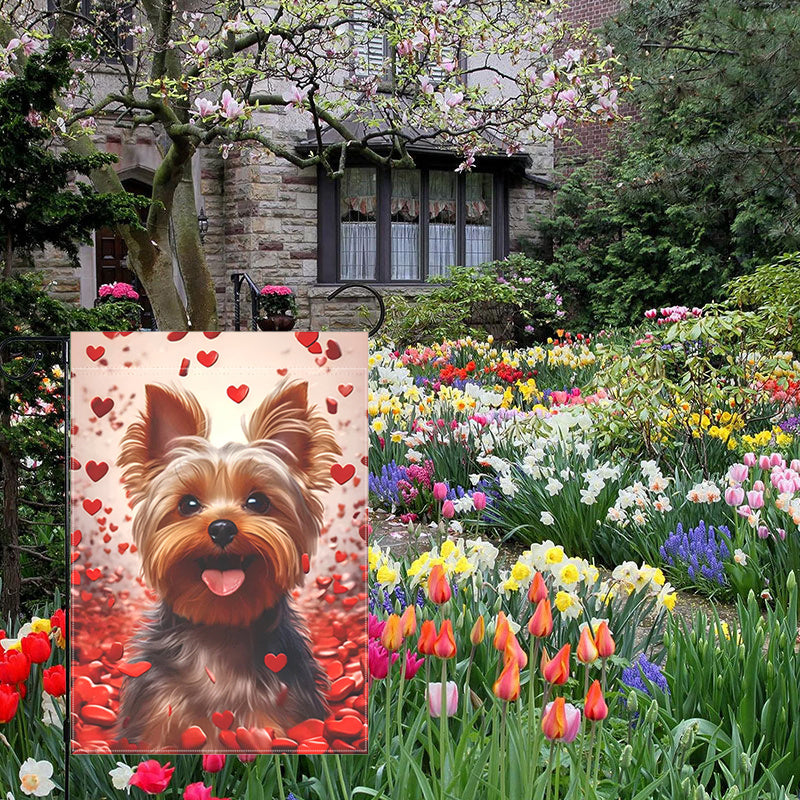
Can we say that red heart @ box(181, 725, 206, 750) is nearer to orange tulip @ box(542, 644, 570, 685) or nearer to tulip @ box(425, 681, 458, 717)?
tulip @ box(425, 681, 458, 717)

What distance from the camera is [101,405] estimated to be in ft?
5.05

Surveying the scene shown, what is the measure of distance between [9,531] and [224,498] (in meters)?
1.52

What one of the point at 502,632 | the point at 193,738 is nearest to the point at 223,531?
the point at 193,738

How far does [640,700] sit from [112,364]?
1.57 meters

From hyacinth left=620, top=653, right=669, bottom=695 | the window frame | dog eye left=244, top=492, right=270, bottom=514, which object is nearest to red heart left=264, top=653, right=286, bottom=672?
dog eye left=244, top=492, right=270, bottom=514

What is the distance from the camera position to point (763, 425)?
5977 mm

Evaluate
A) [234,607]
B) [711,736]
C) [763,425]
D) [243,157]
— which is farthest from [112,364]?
[243,157]

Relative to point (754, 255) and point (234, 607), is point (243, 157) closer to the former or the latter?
point (754, 255)

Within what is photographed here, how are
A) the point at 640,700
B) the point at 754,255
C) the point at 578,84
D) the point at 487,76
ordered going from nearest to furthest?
the point at 640,700
the point at 578,84
the point at 754,255
the point at 487,76

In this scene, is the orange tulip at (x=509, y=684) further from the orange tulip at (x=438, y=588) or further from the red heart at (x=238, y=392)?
the red heart at (x=238, y=392)

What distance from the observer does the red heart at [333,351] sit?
1531 millimetres

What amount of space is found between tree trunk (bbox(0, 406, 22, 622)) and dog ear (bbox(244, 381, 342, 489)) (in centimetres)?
150

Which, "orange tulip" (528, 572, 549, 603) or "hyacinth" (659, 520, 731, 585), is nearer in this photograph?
"orange tulip" (528, 572, 549, 603)

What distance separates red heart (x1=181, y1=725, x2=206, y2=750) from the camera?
1.50 metres
